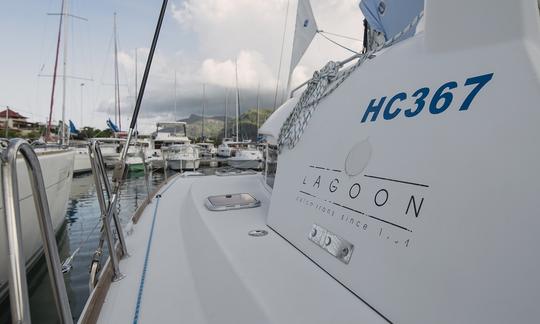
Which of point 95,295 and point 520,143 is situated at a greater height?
point 520,143

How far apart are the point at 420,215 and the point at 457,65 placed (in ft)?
2.56

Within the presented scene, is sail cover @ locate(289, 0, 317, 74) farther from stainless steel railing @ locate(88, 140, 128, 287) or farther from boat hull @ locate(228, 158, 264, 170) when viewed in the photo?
boat hull @ locate(228, 158, 264, 170)

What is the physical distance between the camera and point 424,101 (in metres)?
1.55

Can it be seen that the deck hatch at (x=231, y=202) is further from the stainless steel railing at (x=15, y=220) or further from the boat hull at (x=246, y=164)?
the boat hull at (x=246, y=164)

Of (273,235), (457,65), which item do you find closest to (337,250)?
(273,235)

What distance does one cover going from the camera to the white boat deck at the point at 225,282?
146 cm

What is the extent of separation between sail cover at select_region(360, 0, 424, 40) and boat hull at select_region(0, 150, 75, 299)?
4.64 metres

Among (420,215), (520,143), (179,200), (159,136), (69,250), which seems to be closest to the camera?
(520,143)

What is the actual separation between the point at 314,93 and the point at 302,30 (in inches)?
174

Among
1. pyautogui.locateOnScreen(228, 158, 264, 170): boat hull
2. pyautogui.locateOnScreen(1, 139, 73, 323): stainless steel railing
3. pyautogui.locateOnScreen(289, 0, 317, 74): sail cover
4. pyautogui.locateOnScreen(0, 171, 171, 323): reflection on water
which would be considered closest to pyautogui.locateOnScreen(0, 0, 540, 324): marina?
pyautogui.locateOnScreen(1, 139, 73, 323): stainless steel railing

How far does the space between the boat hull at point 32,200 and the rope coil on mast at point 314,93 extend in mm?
2793

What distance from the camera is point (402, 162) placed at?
1538 millimetres

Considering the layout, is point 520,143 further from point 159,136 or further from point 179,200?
point 159,136

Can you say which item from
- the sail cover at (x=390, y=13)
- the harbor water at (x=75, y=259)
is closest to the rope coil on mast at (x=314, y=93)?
the sail cover at (x=390, y=13)
